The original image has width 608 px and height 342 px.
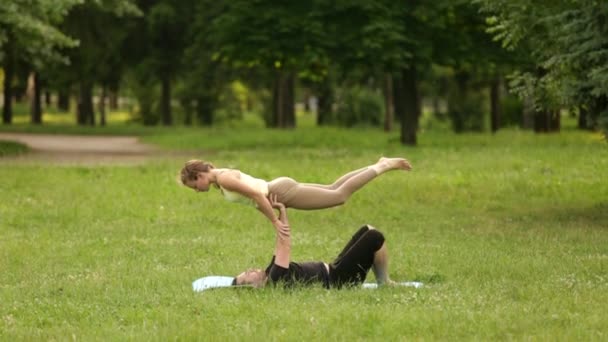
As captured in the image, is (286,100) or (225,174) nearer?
(225,174)

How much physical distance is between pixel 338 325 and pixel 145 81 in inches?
1832

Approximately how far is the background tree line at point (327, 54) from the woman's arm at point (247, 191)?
620 cm

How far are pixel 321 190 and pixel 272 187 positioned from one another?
48cm

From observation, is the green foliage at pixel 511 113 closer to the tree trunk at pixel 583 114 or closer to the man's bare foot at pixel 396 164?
the tree trunk at pixel 583 114

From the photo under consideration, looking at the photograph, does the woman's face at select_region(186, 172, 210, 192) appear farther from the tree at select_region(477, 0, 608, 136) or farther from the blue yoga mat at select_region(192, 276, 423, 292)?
the tree at select_region(477, 0, 608, 136)

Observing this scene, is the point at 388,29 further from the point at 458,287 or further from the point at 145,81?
the point at 145,81

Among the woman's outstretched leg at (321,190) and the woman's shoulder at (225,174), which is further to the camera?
the woman's outstretched leg at (321,190)

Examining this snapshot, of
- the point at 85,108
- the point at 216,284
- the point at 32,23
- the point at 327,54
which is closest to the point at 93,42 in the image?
the point at 85,108

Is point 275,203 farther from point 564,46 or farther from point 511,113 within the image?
point 511,113

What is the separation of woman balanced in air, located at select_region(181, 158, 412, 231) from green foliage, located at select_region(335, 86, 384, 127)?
143 feet

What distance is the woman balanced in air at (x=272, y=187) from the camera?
10469 mm

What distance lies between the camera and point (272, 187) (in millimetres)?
10820

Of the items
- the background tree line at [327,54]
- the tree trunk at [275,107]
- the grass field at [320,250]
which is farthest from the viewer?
the tree trunk at [275,107]

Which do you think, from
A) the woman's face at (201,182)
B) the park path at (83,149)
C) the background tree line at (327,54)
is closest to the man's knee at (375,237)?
the woman's face at (201,182)
